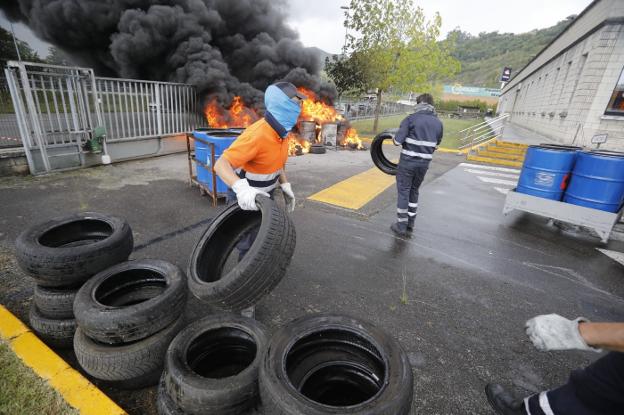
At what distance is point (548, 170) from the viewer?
509 cm

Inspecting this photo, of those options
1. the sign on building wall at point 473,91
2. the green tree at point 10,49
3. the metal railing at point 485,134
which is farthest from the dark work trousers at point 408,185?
the sign on building wall at point 473,91

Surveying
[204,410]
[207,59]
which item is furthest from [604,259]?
[207,59]

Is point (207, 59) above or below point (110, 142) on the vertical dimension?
above

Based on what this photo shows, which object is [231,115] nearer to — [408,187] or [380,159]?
[380,159]

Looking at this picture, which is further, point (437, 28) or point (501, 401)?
point (437, 28)

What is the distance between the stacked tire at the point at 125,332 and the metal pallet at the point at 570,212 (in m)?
5.79

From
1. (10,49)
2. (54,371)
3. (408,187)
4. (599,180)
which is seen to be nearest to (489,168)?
(599,180)

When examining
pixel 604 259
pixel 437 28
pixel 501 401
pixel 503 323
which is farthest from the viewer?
pixel 437 28

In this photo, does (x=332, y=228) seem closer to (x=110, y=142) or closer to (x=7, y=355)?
(x=7, y=355)

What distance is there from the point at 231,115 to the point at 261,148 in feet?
30.7

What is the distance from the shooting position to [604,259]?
14.9 ft

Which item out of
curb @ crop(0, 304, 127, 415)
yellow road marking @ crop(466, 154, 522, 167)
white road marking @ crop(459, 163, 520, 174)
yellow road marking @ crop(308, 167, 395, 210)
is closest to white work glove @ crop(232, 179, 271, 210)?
curb @ crop(0, 304, 127, 415)

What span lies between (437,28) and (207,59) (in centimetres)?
1321

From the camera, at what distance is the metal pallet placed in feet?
15.5
